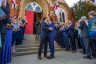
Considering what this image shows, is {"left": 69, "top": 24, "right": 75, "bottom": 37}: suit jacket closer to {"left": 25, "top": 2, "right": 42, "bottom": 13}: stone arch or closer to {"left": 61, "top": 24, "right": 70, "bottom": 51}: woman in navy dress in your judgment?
{"left": 61, "top": 24, "right": 70, "bottom": 51}: woman in navy dress

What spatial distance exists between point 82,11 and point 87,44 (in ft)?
43.3

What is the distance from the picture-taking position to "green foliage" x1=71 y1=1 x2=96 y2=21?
2117 centimetres

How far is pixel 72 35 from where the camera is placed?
12.1 meters

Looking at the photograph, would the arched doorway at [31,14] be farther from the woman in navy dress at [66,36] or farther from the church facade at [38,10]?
the woman in navy dress at [66,36]

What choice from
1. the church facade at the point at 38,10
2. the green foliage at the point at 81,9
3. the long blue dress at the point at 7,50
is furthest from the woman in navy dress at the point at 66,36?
the green foliage at the point at 81,9

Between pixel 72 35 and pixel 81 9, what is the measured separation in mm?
10882

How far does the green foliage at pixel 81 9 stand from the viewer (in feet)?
69.5

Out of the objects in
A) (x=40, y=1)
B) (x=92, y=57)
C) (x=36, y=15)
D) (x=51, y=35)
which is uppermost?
(x=40, y=1)

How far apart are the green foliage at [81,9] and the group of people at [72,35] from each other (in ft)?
27.4

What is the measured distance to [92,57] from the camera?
920 cm

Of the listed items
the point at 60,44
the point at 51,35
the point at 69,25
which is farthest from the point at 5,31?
the point at 60,44

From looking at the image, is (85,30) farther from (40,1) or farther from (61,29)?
(40,1)

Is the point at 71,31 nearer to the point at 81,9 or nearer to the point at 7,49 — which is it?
the point at 7,49

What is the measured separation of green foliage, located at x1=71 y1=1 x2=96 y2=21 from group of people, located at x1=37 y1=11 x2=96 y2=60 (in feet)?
27.4
